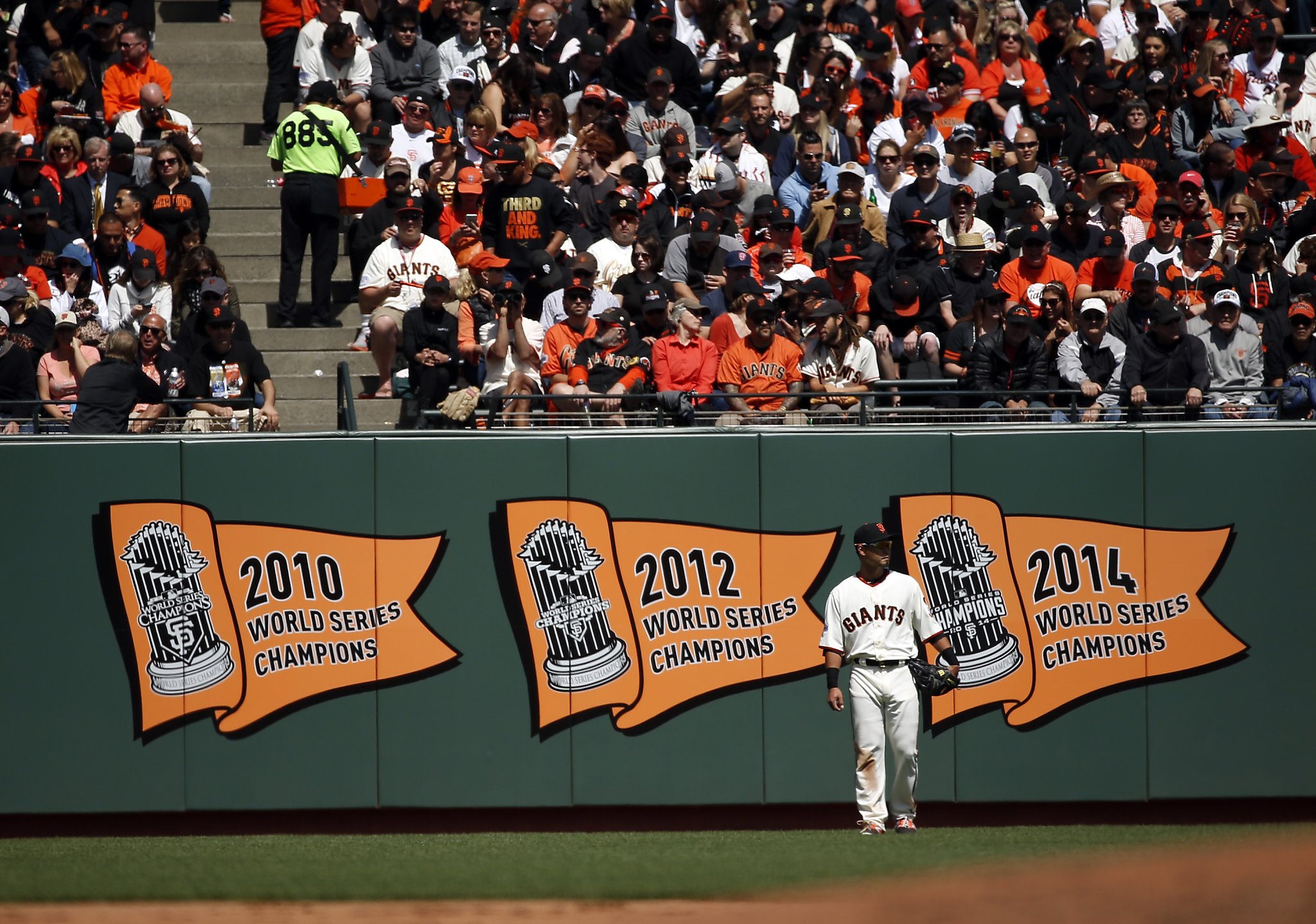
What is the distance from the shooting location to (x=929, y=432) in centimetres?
1212

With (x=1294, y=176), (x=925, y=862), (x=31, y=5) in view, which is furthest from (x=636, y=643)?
(x=31, y=5)

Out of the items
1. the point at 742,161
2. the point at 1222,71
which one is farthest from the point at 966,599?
the point at 1222,71

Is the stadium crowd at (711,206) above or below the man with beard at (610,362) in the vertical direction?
above

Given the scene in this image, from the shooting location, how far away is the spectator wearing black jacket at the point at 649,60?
56.0ft

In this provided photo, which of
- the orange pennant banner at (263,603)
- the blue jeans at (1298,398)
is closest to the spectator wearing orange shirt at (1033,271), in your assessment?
the blue jeans at (1298,398)

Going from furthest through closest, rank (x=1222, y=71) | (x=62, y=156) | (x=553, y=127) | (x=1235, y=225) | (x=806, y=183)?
(x=1222, y=71), (x=553, y=127), (x=806, y=183), (x=62, y=156), (x=1235, y=225)

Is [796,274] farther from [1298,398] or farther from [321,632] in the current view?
[321,632]

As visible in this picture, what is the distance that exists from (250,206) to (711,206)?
16.4ft

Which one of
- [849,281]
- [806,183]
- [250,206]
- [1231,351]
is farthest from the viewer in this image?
[250,206]

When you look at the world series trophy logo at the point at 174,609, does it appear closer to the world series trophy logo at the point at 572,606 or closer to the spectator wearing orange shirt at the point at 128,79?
the world series trophy logo at the point at 572,606

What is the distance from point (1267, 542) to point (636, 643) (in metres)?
4.94

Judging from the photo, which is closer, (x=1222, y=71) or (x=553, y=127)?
(x=553, y=127)

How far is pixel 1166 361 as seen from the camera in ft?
41.1

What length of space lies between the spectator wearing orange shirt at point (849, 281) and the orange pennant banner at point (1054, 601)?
260cm
